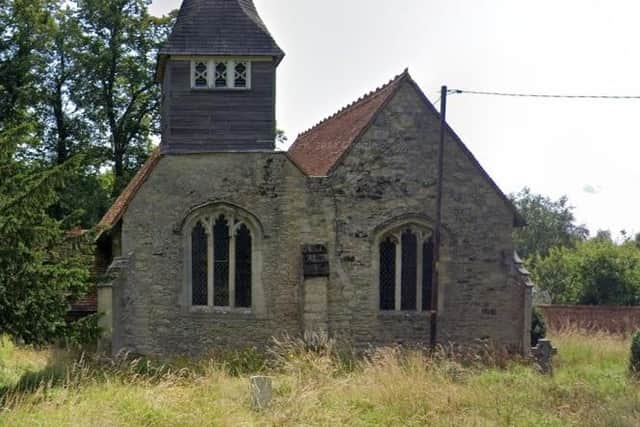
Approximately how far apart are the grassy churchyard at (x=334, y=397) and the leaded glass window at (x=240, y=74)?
306 inches

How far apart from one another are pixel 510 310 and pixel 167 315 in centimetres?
901

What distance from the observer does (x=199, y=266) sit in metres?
18.2

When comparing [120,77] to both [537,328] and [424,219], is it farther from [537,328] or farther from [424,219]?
[537,328]

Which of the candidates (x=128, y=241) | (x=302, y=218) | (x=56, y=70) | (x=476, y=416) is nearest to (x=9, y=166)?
(x=128, y=241)

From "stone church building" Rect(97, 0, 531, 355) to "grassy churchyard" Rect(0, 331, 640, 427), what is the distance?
Answer: 302 centimetres

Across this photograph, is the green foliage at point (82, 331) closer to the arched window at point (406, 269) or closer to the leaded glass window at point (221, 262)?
the leaded glass window at point (221, 262)

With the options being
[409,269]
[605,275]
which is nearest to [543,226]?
[605,275]

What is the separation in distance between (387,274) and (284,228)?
9.76ft

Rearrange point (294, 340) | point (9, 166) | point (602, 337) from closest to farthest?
point (9, 166)
point (294, 340)
point (602, 337)

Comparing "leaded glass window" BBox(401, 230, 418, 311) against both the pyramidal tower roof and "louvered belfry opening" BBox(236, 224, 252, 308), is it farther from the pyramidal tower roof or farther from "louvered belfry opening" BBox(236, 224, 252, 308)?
the pyramidal tower roof

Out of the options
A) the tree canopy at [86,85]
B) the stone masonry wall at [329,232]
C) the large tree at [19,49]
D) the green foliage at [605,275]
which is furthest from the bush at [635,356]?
the large tree at [19,49]

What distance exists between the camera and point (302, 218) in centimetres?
1789

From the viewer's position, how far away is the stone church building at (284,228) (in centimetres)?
1775

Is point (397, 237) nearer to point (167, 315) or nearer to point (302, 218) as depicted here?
point (302, 218)
